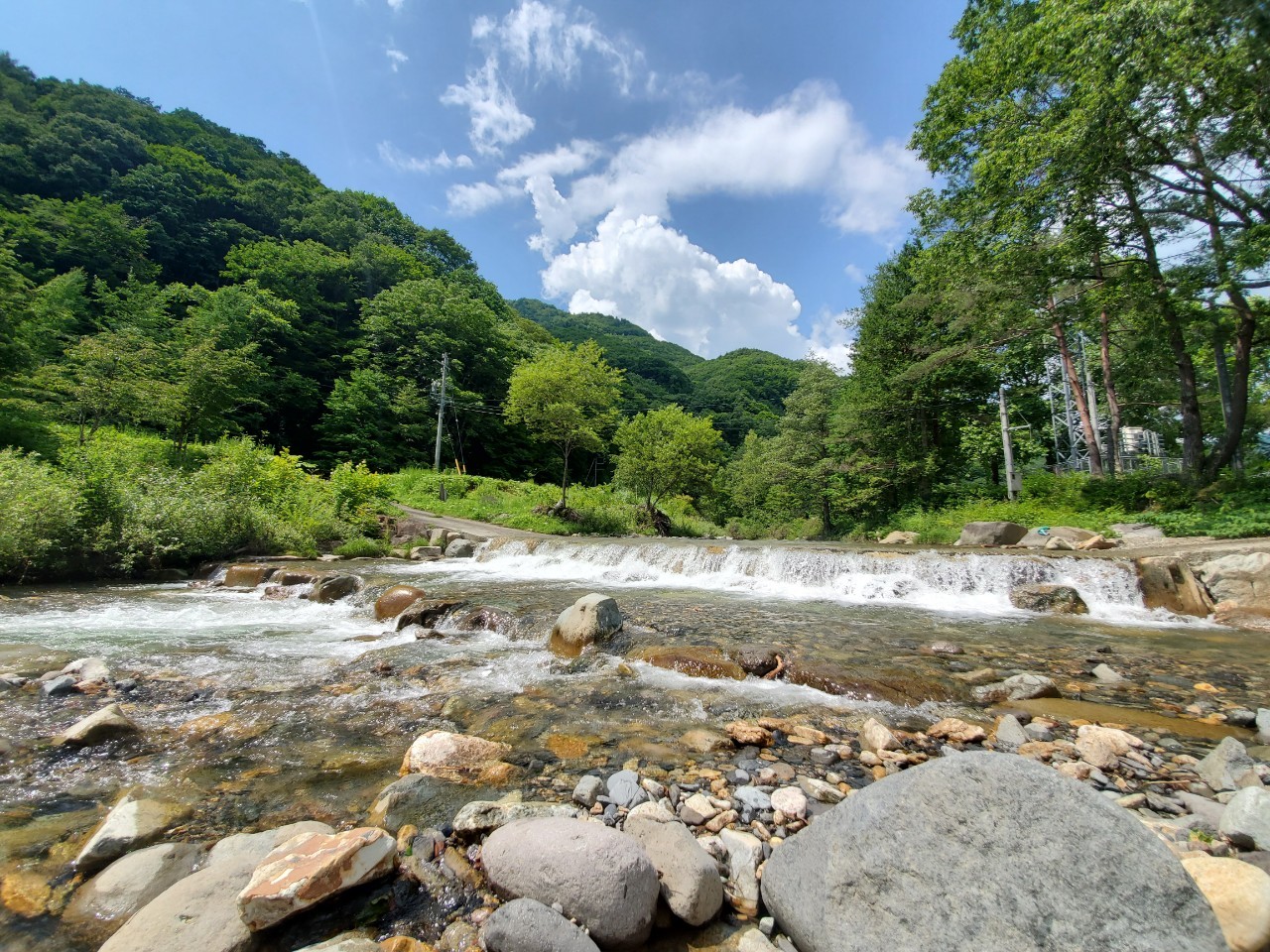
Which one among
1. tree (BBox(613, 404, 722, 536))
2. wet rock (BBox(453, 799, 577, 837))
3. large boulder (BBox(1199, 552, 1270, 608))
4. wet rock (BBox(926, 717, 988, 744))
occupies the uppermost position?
tree (BBox(613, 404, 722, 536))

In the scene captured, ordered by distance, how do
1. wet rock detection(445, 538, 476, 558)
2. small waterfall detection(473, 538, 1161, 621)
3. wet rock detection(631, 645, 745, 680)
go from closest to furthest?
wet rock detection(631, 645, 745, 680), small waterfall detection(473, 538, 1161, 621), wet rock detection(445, 538, 476, 558)

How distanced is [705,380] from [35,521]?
71605 millimetres

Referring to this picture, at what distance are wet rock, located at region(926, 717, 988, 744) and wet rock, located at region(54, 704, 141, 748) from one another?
6.07 m

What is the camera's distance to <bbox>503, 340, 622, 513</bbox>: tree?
71.2ft

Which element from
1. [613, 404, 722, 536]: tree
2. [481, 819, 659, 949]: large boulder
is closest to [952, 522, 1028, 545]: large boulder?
[613, 404, 722, 536]: tree

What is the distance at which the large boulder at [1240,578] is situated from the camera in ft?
25.1

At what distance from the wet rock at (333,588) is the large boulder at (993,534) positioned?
16.0 m

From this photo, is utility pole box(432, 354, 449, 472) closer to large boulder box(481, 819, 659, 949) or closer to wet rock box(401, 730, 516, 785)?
wet rock box(401, 730, 516, 785)

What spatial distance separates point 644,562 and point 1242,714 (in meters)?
10.6

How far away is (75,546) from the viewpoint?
9750 mm

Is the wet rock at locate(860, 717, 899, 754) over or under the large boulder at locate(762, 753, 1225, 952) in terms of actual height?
under

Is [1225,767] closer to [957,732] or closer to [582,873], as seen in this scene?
[957,732]

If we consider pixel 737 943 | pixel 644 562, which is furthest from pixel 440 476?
pixel 737 943

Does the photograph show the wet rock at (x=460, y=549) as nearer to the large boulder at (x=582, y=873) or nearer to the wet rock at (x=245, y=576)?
the wet rock at (x=245, y=576)
